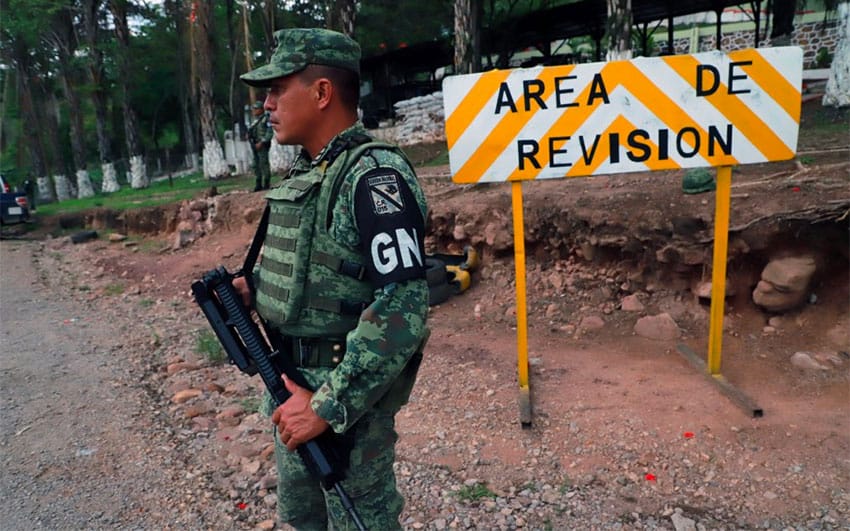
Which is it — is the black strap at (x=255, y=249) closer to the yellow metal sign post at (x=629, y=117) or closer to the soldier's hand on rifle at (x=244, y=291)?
the soldier's hand on rifle at (x=244, y=291)

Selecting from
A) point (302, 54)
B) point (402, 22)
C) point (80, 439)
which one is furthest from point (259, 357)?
point (402, 22)

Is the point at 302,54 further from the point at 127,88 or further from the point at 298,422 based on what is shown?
the point at 127,88

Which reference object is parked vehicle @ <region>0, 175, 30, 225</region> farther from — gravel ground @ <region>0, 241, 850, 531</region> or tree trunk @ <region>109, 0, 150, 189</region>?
gravel ground @ <region>0, 241, 850, 531</region>

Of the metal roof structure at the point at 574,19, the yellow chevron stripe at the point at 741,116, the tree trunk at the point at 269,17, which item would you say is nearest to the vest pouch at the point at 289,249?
the yellow chevron stripe at the point at 741,116

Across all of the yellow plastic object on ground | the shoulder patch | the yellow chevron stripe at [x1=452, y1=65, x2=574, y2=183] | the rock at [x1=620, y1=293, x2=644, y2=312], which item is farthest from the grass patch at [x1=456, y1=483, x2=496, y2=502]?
the yellow plastic object on ground

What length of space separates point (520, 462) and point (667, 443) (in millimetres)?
751

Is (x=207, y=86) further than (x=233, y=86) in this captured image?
No

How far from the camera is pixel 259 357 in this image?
1.63 m

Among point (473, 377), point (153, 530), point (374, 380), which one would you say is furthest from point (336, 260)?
point (473, 377)

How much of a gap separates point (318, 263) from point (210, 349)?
11.6 feet

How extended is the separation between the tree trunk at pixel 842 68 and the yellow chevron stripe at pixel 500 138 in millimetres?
8600

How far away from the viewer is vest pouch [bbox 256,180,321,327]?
1542 mm

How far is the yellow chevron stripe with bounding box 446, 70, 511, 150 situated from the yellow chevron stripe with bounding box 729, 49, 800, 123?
1.27 metres

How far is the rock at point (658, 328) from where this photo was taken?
416 centimetres
